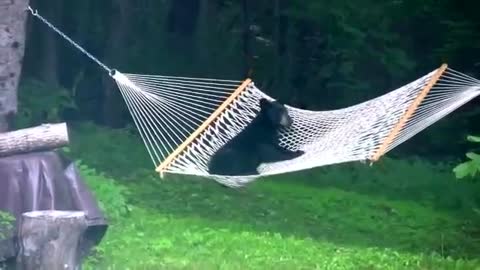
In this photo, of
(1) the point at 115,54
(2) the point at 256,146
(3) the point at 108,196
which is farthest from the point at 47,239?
(1) the point at 115,54

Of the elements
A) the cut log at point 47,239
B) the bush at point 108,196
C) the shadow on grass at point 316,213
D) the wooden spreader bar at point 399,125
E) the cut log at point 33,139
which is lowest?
the shadow on grass at point 316,213

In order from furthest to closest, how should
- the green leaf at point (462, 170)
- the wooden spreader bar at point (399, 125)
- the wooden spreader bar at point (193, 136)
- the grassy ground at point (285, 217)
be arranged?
the grassy ground at point (285, 217) < the wooden spreader bar at point (193, 136) < the wooden spreader bar at point (399, 125) < the green leaf at point (462, 170)

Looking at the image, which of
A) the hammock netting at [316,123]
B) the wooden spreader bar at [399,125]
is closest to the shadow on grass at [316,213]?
the hammock netting at [316,123]

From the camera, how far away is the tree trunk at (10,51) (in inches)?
258

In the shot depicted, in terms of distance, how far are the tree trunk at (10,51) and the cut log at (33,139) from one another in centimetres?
101

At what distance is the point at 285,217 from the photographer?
307 inches

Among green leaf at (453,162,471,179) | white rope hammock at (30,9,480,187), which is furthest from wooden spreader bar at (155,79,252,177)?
green leaf at (453,162,471,179)

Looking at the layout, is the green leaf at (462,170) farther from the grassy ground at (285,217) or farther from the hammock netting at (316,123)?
the grassy ground at (285,217)

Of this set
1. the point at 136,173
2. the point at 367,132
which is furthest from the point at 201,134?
the point at 136,173

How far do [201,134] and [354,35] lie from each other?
5476 millimetres

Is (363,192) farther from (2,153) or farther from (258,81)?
(2,153)

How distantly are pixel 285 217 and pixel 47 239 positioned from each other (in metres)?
3.23

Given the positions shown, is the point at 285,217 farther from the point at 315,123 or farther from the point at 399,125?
the point at 399,125

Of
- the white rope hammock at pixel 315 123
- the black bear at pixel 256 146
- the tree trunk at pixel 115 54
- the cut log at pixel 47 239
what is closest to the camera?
the cut log at pixel 47 239
